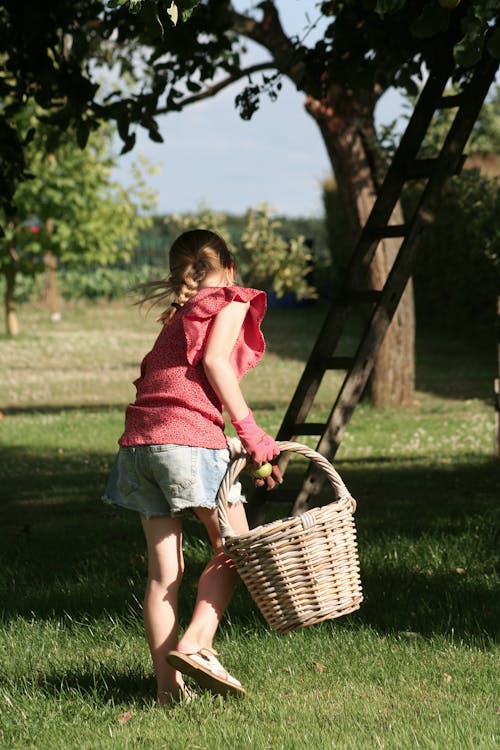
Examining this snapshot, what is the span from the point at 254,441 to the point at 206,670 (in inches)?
30.6

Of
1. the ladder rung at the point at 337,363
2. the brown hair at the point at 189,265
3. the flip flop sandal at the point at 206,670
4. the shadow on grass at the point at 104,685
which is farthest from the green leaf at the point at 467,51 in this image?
the shadow on grass at the point at 104,685

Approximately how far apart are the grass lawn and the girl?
0.77ft

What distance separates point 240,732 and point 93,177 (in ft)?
78.6

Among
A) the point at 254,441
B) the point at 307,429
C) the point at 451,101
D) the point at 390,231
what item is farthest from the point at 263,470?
the point at 451,101

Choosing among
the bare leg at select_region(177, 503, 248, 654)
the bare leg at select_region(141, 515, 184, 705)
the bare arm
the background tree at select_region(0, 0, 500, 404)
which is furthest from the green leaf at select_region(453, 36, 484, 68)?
the bare leg at select_region(141, 515, 184, 705)

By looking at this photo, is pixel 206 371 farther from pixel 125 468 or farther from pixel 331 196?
pixel 331 196

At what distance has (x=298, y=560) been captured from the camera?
388 centimetres

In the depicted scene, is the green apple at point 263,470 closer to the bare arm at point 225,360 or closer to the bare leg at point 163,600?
the bare arm at point 225,360

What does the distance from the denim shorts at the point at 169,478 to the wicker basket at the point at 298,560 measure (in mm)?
79

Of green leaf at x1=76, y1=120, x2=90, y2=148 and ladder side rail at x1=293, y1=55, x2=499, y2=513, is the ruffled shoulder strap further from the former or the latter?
green leaf at x1=76, y1=120, x2=90, y2=148

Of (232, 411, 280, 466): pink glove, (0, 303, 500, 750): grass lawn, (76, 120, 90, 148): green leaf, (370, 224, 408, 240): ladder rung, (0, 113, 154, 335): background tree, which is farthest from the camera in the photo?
(0, 113, 154, 335): background tree

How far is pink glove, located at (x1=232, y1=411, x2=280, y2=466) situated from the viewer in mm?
3896

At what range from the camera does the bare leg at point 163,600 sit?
4.01 m

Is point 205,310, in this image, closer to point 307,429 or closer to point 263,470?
point 263,470
